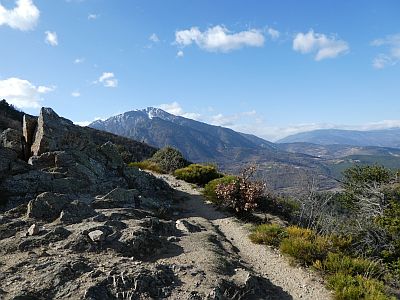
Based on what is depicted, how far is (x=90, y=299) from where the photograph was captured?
7.06 metres

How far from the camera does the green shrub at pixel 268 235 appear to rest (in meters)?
12.0

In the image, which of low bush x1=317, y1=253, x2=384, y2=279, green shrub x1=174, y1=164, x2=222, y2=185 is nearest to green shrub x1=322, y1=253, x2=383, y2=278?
low bush x1=317, y1=253, x2=384, y2=279

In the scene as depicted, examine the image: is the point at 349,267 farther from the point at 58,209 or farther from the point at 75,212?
the point at 58,209

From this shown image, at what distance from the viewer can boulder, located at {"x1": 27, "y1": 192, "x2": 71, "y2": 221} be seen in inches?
424

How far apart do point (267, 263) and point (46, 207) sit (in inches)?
255

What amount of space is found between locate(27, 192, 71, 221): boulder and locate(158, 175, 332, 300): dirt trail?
16.7ft

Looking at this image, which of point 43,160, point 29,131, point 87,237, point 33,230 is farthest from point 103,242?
point 29,131

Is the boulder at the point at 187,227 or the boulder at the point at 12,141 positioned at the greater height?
the boulder at the point at 12,141

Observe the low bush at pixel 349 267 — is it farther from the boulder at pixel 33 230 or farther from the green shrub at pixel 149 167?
the green shrub at pixel 149 167

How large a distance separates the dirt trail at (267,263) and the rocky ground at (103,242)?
3cm

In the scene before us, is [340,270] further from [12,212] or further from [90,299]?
[12,212]

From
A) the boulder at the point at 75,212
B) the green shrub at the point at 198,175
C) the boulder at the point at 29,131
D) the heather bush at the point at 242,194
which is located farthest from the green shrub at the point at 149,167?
the boulder at the point at 75,212

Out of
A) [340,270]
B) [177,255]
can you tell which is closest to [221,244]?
[177,255]

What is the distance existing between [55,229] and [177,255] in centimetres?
319
